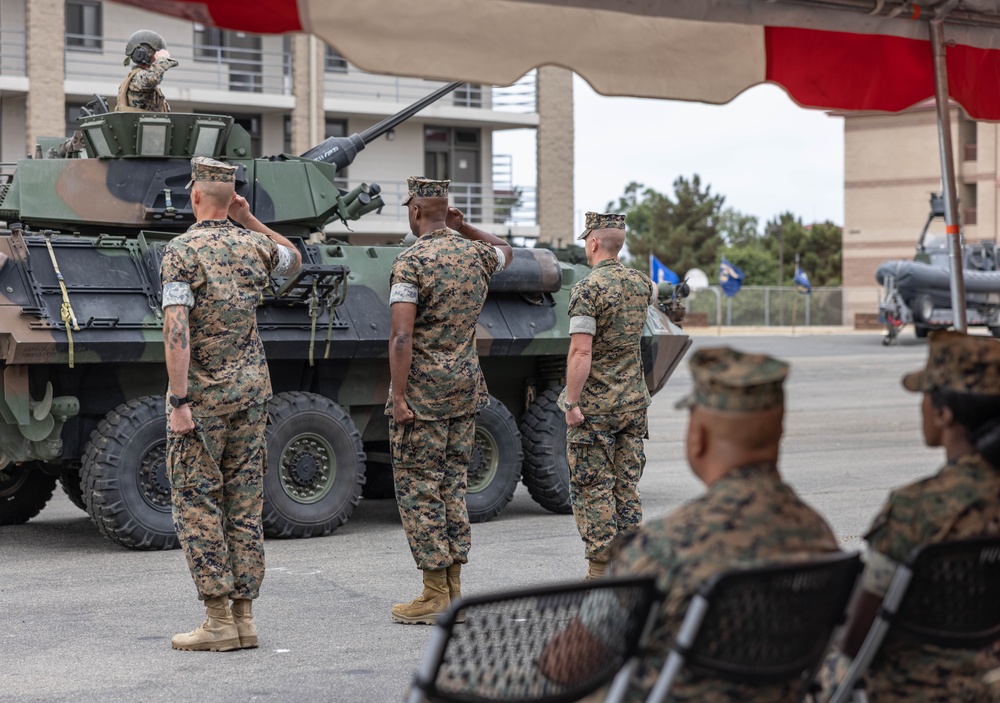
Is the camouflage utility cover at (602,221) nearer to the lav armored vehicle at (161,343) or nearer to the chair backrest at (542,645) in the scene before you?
the lav armored vehicle at (161,343)

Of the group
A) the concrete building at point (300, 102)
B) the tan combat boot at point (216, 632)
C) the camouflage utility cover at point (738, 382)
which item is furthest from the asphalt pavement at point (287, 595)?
the concrete building at point (300, 102)

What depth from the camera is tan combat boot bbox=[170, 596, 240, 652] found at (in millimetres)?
6191

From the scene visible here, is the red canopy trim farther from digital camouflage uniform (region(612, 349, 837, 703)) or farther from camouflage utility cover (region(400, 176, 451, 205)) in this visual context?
digital camouflage uniform (region(612, 349, 837, 703))

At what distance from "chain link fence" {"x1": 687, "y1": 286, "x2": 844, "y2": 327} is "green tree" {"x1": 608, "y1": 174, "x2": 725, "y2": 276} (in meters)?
15.9

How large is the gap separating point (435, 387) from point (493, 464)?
3.64 m

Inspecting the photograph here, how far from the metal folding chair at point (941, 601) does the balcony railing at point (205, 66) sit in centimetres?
2653

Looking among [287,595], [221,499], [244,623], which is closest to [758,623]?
[221,499]

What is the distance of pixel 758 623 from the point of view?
3074mm

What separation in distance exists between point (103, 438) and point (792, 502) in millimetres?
6190

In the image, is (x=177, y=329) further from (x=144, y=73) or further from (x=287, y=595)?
(x=144, y=73)

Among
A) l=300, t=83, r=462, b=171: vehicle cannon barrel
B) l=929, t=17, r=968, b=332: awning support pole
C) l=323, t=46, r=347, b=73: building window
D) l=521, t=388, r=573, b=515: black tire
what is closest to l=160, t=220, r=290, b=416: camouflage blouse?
l=929, t=17, r=968, b=332: awning support pole

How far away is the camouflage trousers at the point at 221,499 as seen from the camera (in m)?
6.02

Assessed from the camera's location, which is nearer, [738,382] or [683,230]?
[738,382]

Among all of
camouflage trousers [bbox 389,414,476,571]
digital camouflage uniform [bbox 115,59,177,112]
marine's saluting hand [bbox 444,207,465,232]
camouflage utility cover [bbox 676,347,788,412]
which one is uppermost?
digital camouflage uniform [bbox 115,59,177,112]
